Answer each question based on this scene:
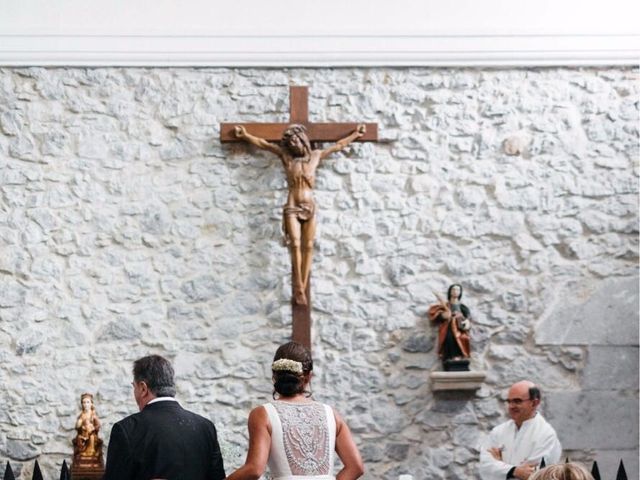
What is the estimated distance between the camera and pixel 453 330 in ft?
27.9

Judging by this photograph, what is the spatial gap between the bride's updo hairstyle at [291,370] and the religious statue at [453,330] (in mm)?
2991

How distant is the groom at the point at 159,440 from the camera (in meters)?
5.38

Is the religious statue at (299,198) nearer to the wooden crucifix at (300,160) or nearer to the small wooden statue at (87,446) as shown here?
the wooden crucifix at (300,160)

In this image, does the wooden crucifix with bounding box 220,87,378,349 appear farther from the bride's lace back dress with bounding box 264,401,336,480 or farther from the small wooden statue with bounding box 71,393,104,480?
the bride's lace back dress with bounding box 264,401,336,480

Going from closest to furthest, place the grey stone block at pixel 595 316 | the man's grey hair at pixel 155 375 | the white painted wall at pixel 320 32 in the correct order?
the man's grey hair at pixel 155 375, the grey stone block at pixel 595 316, the white painted wall at pixel 320 32

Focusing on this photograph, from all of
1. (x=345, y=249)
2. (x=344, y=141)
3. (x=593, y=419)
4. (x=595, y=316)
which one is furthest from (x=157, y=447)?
(x=595, y=316)

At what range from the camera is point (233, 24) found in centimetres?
899

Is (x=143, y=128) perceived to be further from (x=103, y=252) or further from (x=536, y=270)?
(x=536, y=270)

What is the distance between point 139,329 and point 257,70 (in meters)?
1.96

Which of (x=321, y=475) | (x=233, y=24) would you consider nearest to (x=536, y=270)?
(x=233, y=24)

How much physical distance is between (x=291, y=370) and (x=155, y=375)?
581mm

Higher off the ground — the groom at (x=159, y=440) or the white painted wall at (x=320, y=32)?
the white painted wall at (x=320, y=32)

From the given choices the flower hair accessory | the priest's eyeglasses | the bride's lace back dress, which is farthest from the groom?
the priest's eyeglasses

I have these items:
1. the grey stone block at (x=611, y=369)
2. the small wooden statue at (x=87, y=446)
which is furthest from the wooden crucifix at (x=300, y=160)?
the grey stone block at (x=611, y=369)
